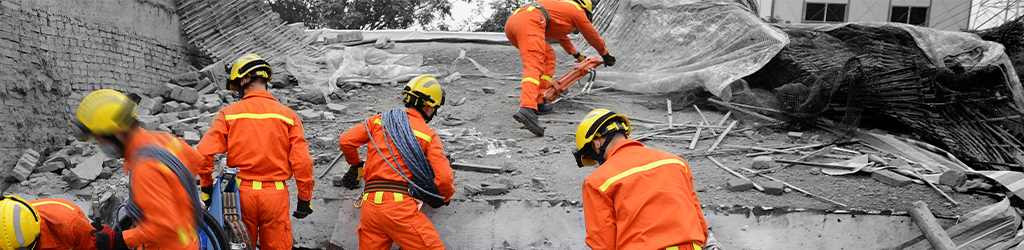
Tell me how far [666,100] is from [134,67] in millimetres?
5652

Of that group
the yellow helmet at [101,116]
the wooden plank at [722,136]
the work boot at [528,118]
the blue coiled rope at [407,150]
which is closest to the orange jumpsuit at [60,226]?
the yellow helmet at [101,116]

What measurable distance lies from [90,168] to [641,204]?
451 cm

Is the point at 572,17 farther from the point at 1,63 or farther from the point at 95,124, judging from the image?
Result: the point at 1,63

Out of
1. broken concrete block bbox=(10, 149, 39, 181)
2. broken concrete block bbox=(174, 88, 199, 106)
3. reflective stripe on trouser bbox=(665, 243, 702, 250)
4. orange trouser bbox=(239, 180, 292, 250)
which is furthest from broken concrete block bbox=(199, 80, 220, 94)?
reflective stripe on trouser bbox=(665, 243, 702, 250)

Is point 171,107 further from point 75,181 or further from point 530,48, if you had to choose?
point 530,48

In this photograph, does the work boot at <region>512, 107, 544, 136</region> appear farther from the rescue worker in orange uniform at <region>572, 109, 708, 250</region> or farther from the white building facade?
the white building facade

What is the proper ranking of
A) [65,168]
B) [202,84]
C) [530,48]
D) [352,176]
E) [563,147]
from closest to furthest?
1. [352,176]
2. [65,168]
3. [563,147]
4. [530,48]
5. [202,84]

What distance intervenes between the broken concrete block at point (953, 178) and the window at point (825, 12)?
1723cm

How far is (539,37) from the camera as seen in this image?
5793 mm

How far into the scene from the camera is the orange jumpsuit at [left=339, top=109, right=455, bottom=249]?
135 inches

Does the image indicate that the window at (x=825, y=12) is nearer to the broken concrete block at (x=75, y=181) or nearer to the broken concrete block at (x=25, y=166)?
the broken concrete block at (x=75, y=181)

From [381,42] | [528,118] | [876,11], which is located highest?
[381,42]

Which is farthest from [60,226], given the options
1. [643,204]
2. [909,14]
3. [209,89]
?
[909,14]

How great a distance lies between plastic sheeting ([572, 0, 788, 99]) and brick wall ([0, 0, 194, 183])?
16.7ft
